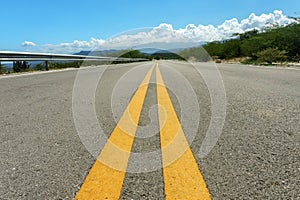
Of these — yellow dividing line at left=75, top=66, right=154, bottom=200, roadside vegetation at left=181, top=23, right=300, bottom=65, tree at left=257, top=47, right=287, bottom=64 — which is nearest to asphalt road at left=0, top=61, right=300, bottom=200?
yellow dividing line at left=75, top=66, right=154, bottom=200

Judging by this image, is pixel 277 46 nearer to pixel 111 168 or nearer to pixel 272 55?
pixel 272 55

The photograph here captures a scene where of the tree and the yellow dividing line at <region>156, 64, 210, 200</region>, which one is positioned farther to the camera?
the tree

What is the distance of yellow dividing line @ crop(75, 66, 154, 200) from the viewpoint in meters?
1.46

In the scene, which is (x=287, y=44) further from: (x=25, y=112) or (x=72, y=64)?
(x=25, y=112)

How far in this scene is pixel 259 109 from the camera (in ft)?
11.6

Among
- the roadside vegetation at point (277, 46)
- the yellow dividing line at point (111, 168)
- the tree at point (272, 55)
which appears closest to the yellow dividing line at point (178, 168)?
→ the yellow dividing line at point (111, 168)

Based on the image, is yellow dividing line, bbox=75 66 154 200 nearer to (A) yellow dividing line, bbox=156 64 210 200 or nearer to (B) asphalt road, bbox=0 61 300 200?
(B) asphalt road, bbox=0 61 300 200

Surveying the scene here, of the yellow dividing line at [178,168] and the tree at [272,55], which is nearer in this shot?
the yellow dividing line at [178,168]

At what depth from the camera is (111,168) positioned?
1770 mm

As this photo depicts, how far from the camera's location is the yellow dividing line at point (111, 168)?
1.46 meters

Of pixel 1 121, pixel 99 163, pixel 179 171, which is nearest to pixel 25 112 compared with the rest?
pixel 1 121

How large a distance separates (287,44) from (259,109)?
95.6 feet

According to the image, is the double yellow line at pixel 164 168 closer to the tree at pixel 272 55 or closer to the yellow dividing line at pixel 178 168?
the yellow dividing line at pixel 178 168

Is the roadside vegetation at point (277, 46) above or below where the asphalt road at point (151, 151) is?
above
